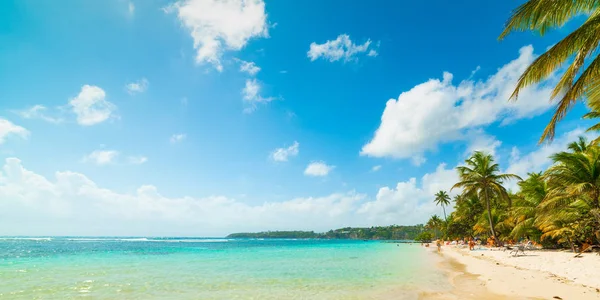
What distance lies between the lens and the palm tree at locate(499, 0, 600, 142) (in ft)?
20.2

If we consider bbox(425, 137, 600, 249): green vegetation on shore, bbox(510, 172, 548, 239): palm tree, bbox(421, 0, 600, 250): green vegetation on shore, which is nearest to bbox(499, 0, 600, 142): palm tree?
bbox(421, 0, 600, 250): green vegetation on shore

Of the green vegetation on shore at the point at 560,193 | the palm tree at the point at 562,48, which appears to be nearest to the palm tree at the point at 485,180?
the green vegetation on shore at the point at 560,193

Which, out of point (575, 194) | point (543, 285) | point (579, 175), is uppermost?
point (579, 175)

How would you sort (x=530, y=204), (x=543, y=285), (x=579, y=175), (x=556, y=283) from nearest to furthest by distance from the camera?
(x=543, y=285)
(x=556, y=283)
(x=579, y=175)
(x=530, y=204)

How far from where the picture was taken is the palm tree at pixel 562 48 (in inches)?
242

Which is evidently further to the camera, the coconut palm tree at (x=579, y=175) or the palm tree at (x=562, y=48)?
the coconut palm tree at (x=579, y=175)

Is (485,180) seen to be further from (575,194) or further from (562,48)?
(562,48)

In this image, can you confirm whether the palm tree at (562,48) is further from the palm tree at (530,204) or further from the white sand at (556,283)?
the palm tree at (530,204)

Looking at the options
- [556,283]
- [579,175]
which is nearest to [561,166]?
[579,175]

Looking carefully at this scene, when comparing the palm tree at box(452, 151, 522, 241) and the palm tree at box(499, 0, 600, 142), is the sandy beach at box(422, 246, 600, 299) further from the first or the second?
the palm tree at box(452, 151, 522, 241)

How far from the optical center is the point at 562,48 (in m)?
6.31

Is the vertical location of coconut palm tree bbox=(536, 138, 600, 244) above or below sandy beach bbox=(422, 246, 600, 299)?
above

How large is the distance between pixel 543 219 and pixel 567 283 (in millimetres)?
10754

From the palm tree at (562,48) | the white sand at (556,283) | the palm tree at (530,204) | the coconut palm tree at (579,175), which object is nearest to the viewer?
the palm tree at (562,48)
